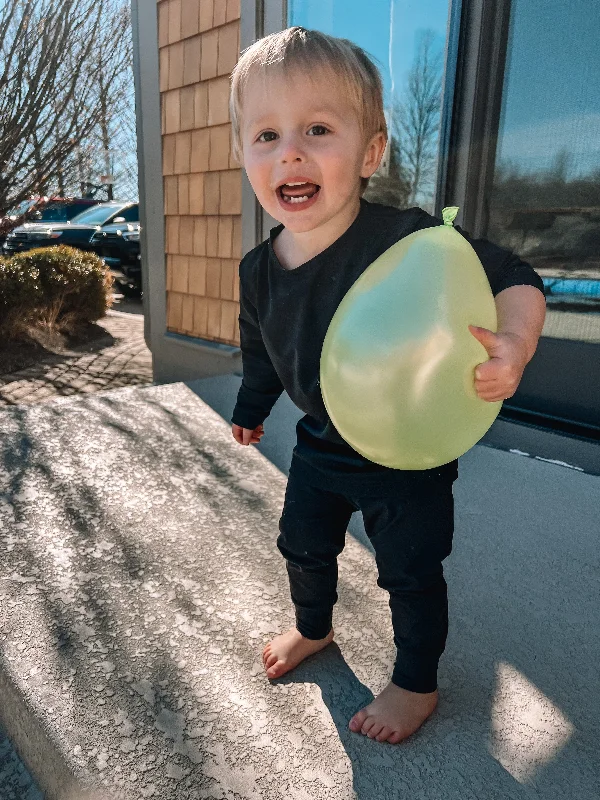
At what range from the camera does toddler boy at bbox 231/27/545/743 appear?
44.9 inches

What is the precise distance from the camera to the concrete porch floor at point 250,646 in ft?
3.79

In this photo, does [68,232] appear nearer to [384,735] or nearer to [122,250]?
[122,250]

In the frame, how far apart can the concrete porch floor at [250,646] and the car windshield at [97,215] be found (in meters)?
10.6

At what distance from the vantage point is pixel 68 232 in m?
11.6

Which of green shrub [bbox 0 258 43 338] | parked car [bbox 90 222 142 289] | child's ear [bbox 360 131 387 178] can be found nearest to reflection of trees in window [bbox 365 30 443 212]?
child's ear [bbox 360 131 387 178]

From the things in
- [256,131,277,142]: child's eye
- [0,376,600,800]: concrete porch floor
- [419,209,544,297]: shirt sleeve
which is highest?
[256,131,277,142]: child's eye

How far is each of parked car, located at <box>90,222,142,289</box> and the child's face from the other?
989 centimetres

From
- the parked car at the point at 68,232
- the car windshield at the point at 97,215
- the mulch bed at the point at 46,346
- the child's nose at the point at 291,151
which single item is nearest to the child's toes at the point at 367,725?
the child's nose at the point at 291,151

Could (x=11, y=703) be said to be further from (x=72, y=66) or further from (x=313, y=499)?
(x=72, y=66)

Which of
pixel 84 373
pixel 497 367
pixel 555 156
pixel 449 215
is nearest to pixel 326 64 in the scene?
pixel 449 215

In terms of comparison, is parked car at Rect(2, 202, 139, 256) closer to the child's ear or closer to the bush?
the bush

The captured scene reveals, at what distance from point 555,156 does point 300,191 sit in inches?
77.4

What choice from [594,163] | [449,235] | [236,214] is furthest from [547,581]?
[236,214]

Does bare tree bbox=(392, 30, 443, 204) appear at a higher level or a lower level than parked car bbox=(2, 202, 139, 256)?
higher
